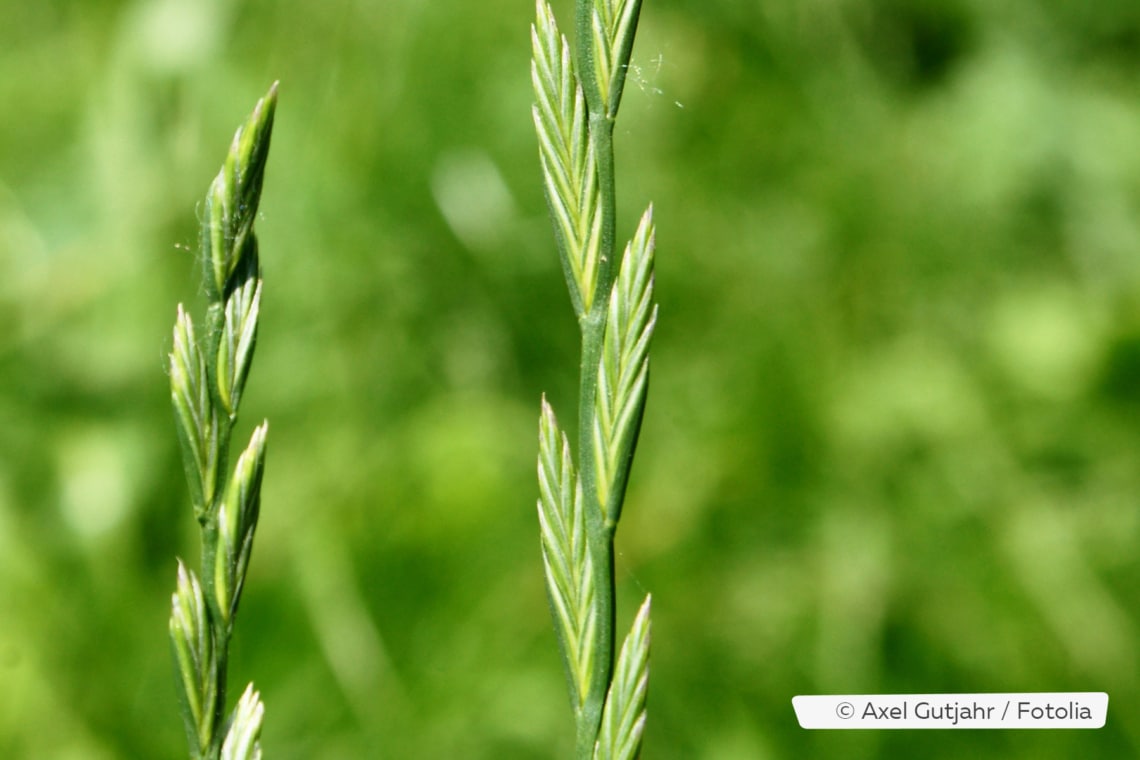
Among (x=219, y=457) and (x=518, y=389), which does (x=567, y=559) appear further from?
(x=518, y=389)

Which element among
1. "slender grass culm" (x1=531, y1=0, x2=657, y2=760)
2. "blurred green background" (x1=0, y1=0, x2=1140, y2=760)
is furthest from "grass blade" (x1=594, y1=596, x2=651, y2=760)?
"blurred green background" (x1=0, y1=0, x2=1140, y2=760)

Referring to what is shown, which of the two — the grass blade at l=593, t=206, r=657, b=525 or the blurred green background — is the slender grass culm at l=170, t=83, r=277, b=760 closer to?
the grass blade at l=593, t=206, r=657, b=525

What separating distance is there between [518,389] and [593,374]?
82cm

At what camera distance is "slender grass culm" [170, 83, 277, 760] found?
24 cm

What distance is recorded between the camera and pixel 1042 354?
116 cm

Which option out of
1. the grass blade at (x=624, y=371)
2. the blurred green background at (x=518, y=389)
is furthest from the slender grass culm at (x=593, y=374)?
the blurred green background at (x=518, y=389)

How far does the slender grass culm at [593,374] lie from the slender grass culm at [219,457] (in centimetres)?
6

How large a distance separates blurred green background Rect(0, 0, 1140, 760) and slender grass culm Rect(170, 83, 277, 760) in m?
0.61

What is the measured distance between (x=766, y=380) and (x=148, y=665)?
601 millimetres

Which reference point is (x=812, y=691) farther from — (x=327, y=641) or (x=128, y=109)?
(x=128, y=109)

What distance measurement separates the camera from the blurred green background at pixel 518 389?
877 millimetres

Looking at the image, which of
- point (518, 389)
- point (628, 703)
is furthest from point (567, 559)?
point (518, 389)

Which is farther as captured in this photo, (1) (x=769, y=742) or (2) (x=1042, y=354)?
(2) (x=1042, y=354)

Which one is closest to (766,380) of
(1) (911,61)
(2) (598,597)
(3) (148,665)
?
(1) (911,61)
